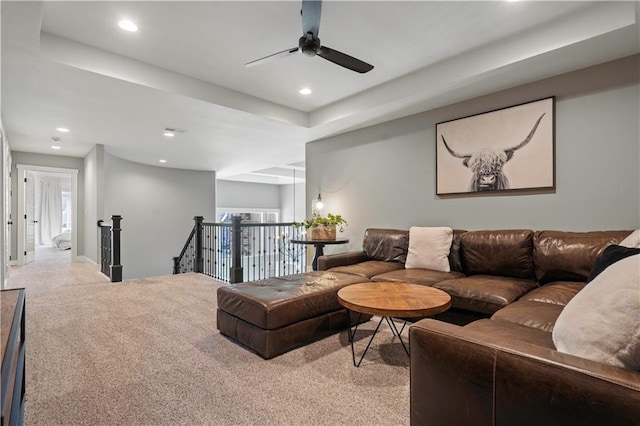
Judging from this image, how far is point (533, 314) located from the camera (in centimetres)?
189

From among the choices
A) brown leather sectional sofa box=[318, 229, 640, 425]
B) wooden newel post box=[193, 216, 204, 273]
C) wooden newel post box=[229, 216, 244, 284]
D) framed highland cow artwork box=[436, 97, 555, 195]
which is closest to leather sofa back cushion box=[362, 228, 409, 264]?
framed highland cow artwork box=[436, 97, 555, 195]

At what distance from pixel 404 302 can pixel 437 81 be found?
94.8 inches

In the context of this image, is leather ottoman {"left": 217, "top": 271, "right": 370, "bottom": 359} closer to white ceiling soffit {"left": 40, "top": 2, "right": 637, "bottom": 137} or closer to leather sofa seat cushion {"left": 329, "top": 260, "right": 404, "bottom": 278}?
leather sofa seat cushion {"left": 329, "top": 260, "right": 404, "bottom": 278}

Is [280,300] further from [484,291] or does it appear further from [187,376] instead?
[484,291]

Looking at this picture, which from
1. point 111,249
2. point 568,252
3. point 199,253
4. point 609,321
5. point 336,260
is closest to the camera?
point 609,321

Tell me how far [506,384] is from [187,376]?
1.85 metres

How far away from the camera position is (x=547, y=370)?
98cm

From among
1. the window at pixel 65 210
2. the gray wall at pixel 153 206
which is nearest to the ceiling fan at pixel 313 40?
the gray wall at pixel 153 206

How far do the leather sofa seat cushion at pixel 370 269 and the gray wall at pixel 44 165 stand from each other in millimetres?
6512

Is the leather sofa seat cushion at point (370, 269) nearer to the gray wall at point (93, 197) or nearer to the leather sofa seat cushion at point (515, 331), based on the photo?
the leather sofa seat cushion at point (515, 331)

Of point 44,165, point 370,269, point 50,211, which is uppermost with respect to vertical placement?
point 44,165

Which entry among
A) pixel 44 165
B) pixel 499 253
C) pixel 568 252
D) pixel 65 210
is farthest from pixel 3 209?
pixel 65 210

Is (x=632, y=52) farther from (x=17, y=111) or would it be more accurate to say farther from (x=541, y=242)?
(x=17, y=111)

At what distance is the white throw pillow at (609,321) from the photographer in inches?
35.9
